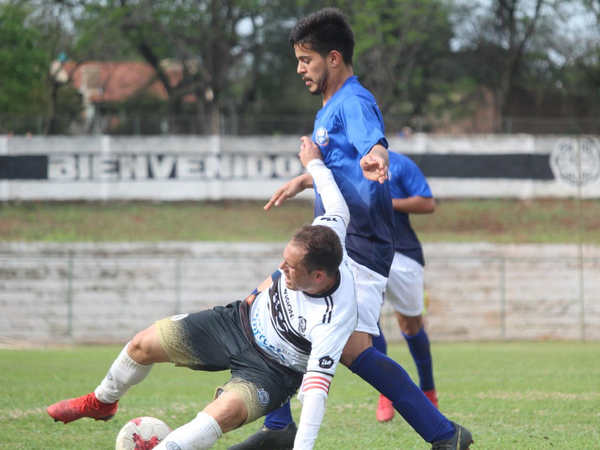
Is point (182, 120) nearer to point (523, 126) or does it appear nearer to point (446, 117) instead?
point (523, 126)

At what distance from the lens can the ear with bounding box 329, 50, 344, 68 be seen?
4.46 meters

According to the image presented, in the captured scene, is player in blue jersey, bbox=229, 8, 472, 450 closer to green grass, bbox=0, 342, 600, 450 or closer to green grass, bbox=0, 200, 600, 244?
green grass, bbox=0, 342, 600, 450

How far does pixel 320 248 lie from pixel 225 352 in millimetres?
799

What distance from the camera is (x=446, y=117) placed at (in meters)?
39.1

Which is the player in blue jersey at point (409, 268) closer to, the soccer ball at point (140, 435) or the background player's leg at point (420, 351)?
the background player's leg at point (420, 351)

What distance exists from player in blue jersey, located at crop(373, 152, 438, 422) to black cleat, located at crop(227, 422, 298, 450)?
1.36 m

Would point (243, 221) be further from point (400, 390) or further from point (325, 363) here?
point (325, 363)

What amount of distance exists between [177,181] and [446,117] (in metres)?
18.0

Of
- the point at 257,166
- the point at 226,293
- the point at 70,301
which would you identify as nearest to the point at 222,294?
the point at 226,293

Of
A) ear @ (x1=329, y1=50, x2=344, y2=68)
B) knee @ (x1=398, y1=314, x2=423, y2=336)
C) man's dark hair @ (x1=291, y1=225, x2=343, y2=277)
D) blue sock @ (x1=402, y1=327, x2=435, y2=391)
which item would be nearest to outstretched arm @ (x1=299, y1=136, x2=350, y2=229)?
man's dark hair @ (x1=291, y1=225, x2=343, y2=277)

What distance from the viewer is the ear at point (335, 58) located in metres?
4.46

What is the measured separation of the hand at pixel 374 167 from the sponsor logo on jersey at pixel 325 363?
887 millimetres

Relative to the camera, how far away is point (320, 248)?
12.6 ft

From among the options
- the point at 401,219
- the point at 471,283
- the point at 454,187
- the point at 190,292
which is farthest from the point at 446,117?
the point at 401,219
